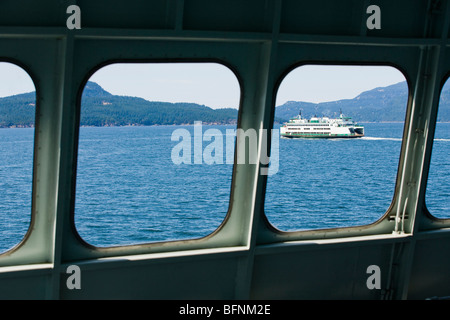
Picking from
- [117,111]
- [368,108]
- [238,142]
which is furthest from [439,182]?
[238,142]

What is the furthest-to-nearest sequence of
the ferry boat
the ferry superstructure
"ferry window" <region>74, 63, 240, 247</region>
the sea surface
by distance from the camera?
the sea surface → "ferry window" <region>74, 63, 240, 247</region> → the ferry boat → the ferry superstructure

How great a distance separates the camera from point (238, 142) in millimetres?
3438

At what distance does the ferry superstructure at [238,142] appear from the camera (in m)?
2.90

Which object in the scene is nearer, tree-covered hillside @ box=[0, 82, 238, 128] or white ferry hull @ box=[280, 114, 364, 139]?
tree-covered hillside @ box=[0, 82, 238, 128]

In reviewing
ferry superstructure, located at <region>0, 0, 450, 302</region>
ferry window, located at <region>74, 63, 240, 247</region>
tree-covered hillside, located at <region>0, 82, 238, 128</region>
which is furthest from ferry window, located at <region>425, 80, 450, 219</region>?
ferry superstructure, located at <region>0, 0, 450, 302</region>

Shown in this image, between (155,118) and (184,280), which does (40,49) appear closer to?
(184,280)

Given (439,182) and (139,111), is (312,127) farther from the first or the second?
(439,182)

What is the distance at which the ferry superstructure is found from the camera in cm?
290

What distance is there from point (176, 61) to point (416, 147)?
188 cm

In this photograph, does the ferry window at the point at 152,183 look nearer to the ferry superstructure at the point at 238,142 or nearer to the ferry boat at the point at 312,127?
the ferry boat at the point at 312,127

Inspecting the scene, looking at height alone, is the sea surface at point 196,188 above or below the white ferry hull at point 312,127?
below

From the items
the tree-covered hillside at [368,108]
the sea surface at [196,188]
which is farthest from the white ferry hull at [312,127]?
the sea surface at [196,188]

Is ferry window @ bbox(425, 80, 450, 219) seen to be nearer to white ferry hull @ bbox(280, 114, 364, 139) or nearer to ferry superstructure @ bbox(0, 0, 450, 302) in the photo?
white ferry hull @ bbox(280, 114, 364, 139)
